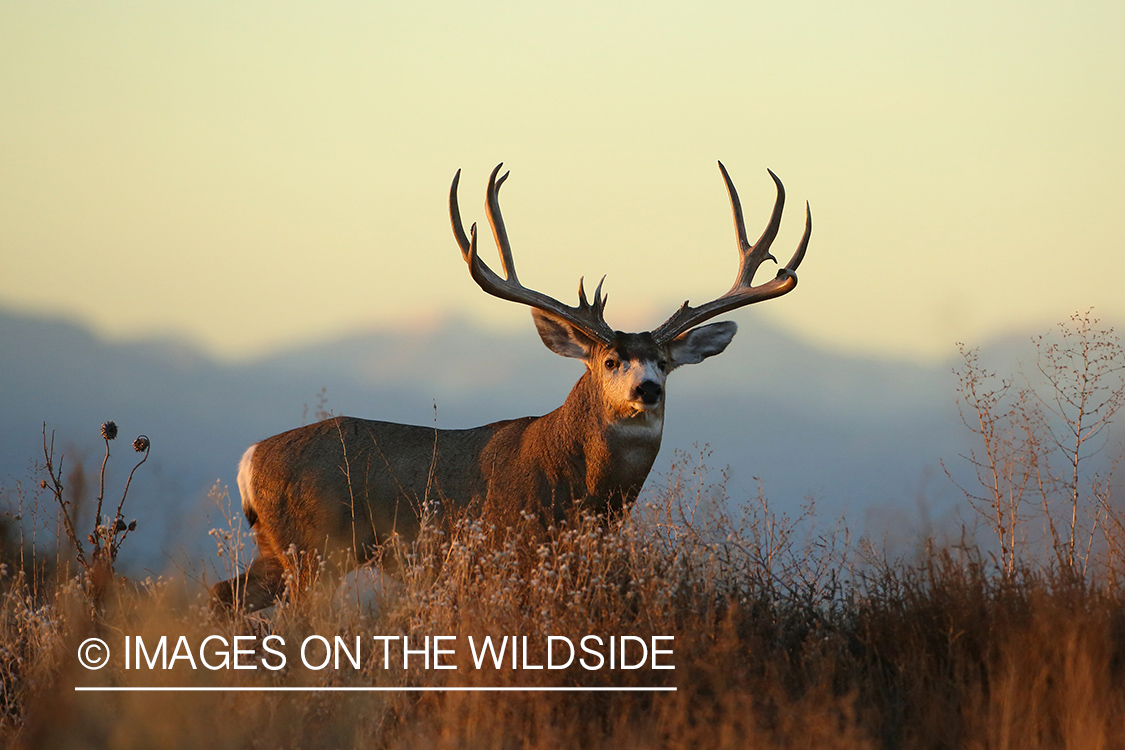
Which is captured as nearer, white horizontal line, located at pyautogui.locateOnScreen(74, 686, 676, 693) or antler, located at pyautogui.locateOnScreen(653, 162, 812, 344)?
white horizontal line, located at pyautogui.locateOnScreen(74, 686, 676, 693)

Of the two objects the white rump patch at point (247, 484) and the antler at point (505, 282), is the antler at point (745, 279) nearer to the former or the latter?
the antler at point (505, 282)

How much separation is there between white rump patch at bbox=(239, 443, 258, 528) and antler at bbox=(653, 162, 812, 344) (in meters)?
3.24

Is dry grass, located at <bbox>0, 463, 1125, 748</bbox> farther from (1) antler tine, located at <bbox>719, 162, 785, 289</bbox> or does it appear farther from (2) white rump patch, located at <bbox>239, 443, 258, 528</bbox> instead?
(1) antler tine, located at <bbox>719, 162, 785, 289</bbox>

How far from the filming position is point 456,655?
5.97 m

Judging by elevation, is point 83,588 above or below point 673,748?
above

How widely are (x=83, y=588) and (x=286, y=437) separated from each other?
1915 millimetres

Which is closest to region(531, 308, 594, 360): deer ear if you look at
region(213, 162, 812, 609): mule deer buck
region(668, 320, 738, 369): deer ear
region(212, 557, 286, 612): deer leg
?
region(213, 162, 812, 609): mule deer buck

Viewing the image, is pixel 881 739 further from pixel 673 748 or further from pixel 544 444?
pixel 544 444

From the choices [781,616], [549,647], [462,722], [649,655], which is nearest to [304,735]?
[462,722]

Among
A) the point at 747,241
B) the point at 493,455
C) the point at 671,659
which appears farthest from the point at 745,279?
the point at 671,659

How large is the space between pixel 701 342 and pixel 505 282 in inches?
61.3

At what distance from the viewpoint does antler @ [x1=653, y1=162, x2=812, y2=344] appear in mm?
8711
